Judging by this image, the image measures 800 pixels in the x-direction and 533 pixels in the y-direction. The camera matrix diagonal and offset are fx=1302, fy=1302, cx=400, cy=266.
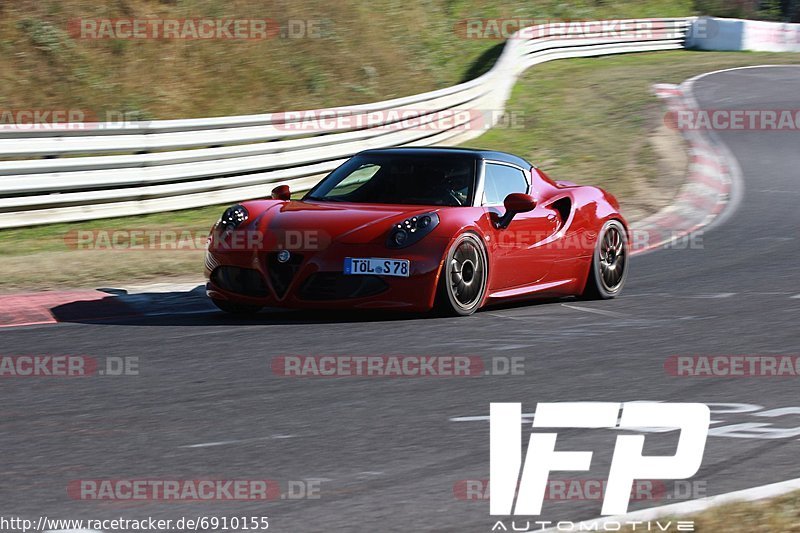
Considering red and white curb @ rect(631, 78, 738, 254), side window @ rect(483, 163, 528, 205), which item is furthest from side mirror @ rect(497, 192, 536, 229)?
red and white curb @ rect(631, 78, 738, 254)

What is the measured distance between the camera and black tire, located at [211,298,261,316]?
9.30m

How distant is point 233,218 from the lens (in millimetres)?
9234

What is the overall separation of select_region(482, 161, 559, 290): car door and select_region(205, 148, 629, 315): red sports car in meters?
0.01

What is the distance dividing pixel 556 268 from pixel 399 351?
8.93 ft

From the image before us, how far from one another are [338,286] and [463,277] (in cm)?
90

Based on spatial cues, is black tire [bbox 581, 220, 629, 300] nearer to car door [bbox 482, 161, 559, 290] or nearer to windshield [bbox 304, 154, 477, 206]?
car door [bbox 482, 161, 559, 290]

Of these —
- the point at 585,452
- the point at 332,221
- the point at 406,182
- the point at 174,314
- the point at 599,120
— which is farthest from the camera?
the point at 599,120

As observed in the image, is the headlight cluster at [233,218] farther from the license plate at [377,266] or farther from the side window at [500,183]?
the side window at [500,183]

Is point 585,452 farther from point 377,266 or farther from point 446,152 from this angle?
point 446,152

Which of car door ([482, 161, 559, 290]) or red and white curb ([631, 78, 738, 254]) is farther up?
car door ([482, 161, 559, 290])

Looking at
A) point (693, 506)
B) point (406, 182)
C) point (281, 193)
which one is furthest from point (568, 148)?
point (693, 506)

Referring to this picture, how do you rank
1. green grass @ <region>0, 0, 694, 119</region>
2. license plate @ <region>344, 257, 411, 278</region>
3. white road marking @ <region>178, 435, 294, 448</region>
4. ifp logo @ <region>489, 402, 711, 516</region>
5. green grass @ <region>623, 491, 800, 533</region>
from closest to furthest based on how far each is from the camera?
green grass @ <region>623, 491, 800, 533</region>
ifp logo @ <region>489, 402, 711, 516</region>
white road marking @ <region>178, 435, 294, 448</region>
license plate @ <region>344, 257, 411, 278</region>
green grass @ <region>0, 0, 694, 119</region>

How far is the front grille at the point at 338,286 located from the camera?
8.77m

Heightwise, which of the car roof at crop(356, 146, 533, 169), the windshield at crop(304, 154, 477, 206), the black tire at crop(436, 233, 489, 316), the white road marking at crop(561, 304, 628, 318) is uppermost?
the car roof at crop(356, 146, 533, 169)
